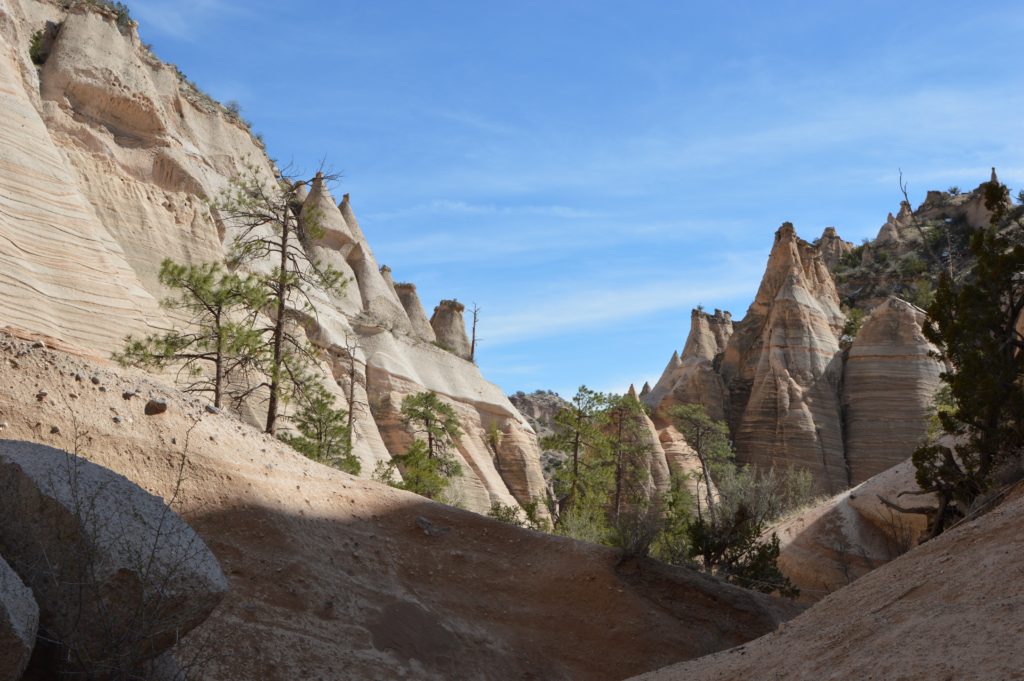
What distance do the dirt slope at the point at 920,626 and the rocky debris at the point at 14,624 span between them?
498 centimetres

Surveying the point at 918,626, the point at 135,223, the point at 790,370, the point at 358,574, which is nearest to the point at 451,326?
the point at 790,370

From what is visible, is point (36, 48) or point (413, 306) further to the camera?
point (413, 306)

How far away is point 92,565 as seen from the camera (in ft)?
18.4

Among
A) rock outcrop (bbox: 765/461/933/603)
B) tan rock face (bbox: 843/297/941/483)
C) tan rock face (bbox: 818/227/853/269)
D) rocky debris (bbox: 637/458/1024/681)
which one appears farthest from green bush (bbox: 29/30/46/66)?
tan rock face (bbox: 818/227/853/269)

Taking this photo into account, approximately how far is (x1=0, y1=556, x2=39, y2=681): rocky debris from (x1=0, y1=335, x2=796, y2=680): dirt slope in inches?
143

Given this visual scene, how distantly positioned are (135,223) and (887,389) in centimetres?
3504

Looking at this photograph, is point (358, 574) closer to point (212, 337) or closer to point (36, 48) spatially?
point (212, 337)

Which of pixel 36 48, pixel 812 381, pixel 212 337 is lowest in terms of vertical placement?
pixel 212 337

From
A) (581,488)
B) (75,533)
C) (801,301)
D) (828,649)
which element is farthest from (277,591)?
(801,301)

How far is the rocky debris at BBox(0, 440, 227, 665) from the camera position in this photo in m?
5.70

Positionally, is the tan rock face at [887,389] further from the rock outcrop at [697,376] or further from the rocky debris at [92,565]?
the rocky debris at [92,565]

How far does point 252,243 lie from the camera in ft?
64.8

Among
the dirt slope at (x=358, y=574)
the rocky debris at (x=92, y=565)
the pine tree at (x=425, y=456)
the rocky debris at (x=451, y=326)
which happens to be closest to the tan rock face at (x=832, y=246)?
the rocky debris at (x=451, y=326)

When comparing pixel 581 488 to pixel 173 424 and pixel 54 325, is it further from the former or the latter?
pixel 173 424
